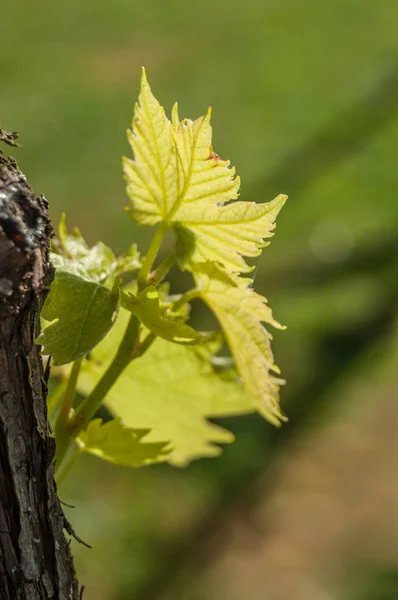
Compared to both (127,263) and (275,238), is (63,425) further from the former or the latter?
(275,238)

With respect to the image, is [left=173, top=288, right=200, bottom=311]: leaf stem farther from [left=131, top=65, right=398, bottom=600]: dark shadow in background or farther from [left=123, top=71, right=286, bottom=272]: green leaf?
[left=131, top=65, right=398, bottom=600]: dark shadow in background

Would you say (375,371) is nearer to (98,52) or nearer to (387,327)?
(387,327)

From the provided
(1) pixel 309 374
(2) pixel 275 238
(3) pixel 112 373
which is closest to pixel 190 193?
(3) pixel 112 373

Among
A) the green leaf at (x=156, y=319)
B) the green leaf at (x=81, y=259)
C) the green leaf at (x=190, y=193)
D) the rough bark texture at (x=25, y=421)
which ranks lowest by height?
the rough bark texture at (x=25, y=421)

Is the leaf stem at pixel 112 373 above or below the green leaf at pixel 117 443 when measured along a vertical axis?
above

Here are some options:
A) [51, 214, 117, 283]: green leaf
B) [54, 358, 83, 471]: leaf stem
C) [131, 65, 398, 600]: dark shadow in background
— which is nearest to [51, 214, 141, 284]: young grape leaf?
[51, 214, 117, 283]: green leaf

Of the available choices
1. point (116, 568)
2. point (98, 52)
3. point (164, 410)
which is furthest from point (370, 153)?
point (164, 410)

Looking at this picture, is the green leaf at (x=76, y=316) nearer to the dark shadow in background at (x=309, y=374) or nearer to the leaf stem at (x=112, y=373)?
the leaf stem at (x=112, y=373)

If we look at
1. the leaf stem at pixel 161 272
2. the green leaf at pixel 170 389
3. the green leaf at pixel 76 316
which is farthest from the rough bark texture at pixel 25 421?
the green leaf at pixel 170 389
